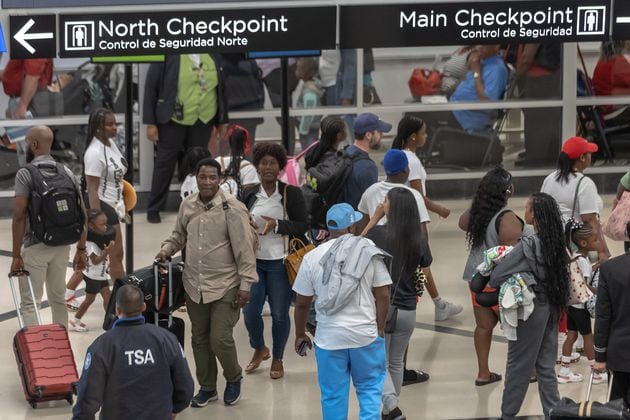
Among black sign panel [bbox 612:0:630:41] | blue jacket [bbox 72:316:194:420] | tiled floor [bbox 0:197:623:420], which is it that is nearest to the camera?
blue jacket [bbox 72:316:194:420]

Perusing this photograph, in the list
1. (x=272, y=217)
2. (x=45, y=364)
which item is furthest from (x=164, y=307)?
(x=272, y=217)

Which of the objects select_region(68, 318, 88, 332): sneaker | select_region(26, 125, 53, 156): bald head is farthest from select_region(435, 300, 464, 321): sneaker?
select_region(26, 125, 53, 156): bald head

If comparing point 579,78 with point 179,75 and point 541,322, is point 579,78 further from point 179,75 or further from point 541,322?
point 541,322

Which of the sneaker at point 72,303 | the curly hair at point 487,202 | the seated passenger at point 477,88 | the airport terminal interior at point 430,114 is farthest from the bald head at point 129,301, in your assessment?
the seated passenger at point 477,88

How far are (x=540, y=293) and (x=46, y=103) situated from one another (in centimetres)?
911

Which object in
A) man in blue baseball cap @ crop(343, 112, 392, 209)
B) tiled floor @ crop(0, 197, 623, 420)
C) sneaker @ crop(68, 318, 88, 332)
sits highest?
man in blue baseball cap @ crop(343, 112, 392, 209)

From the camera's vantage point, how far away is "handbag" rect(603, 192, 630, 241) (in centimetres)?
983

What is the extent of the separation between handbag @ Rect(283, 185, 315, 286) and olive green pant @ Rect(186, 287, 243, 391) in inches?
23.4

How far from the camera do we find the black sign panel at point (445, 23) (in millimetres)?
9969

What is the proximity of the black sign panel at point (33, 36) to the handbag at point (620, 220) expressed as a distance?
4.29 metres

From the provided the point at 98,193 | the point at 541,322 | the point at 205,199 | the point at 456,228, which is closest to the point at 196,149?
the point at 98,193

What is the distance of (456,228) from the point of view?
14609mm

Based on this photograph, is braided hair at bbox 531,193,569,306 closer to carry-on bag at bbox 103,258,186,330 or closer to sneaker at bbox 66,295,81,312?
carry-on bag at bbox 103,258,186,330

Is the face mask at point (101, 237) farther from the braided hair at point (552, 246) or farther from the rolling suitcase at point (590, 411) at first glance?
the rolling suitcase at point (590, 411)
